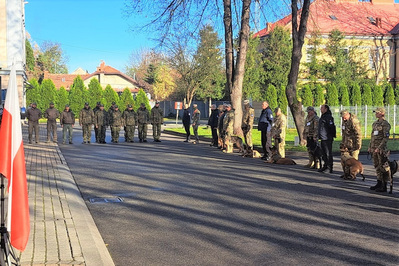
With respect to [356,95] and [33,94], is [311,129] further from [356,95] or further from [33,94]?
[33,94]

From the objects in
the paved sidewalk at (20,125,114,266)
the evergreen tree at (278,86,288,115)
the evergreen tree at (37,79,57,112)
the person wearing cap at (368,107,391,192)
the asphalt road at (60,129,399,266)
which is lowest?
the asphalt road at (60,129,399,266)

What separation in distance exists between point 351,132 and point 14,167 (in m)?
9.80

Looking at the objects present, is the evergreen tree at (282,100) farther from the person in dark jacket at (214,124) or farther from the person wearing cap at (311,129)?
the person wearing cap at (311,129)

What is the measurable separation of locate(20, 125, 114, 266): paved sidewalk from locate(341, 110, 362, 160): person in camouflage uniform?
663 cm

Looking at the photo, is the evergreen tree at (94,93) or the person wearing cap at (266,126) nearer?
the person wearing cap at (266,126)

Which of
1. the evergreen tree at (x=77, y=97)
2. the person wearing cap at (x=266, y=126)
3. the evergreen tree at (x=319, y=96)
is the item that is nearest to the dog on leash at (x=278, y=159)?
the person wearing cap at (x=266, y=126)

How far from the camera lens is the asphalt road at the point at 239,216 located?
6.21 metres

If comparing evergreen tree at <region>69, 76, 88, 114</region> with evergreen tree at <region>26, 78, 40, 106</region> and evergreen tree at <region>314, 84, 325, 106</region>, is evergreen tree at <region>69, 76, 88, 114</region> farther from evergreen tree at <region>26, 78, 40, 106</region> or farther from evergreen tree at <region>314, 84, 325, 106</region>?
evergreen tree at <region>314, 84, 325, 106</region>

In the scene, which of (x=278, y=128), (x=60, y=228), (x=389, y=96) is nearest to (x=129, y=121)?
(x=278, y=128)

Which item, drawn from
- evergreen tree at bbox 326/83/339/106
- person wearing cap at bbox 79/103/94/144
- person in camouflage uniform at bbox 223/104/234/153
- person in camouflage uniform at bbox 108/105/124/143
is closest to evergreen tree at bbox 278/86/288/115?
evergreen tree at bbox 326/83/339/106

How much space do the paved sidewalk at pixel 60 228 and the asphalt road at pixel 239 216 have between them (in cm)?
26

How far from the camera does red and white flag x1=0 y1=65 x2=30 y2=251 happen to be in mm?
4793

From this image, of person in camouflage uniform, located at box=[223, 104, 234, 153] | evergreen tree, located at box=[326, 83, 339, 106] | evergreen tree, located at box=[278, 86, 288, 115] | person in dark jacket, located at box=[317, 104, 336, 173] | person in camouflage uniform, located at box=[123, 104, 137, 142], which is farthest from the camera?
evergreen tree, located at box=[326, 83, 339, 106]

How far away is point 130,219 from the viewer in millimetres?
8195
